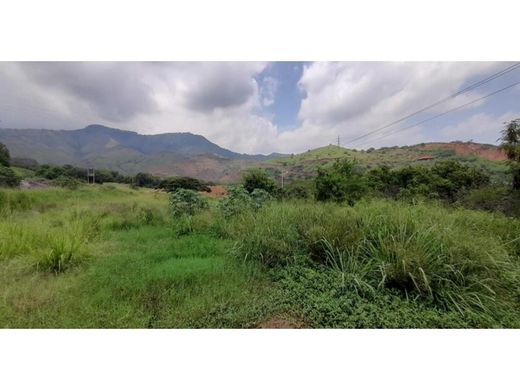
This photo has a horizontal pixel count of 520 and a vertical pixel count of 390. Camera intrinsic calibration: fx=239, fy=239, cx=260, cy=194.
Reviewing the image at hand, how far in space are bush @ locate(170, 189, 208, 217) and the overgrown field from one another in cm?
198

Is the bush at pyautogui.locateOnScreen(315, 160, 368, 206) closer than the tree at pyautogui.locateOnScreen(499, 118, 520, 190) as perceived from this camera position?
No

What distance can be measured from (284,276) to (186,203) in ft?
14.0

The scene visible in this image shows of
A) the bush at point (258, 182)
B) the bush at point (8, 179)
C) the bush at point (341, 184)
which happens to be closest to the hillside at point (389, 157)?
the bush at point (258, 182)

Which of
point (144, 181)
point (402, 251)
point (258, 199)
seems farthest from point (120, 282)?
point (144, 181)

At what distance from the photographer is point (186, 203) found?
6.51 meters

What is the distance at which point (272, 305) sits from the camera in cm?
243

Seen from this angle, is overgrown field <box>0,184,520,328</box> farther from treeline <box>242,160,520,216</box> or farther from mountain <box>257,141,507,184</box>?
mountain <box>257,141,507,184</box>

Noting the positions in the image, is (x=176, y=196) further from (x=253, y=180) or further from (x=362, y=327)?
(x=362, y=327)

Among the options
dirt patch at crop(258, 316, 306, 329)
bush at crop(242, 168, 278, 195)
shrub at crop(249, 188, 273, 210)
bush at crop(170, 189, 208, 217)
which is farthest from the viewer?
bush at crop(242, 168, 278, 195)

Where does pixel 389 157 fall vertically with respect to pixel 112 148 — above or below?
below

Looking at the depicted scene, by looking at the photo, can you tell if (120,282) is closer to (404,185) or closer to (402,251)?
(402,251)

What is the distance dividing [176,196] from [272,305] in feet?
16.3

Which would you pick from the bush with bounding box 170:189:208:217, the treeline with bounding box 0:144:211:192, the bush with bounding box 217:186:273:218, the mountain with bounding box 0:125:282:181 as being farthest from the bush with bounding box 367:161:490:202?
the mountain with bounding box 0:125:282:181

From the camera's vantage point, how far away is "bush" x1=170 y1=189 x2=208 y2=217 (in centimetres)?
638
